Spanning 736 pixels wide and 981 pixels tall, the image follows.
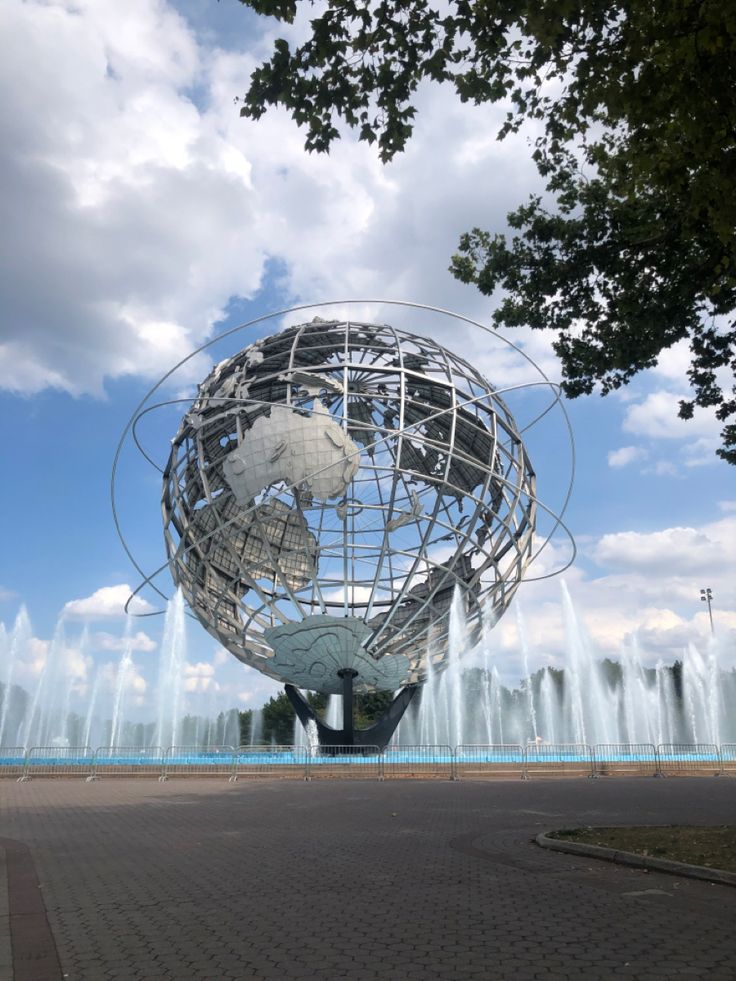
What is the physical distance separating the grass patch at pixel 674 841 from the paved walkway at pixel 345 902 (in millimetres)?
563

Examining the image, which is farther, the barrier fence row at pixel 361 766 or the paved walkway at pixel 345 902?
the barrier fence row at pixel 361 766

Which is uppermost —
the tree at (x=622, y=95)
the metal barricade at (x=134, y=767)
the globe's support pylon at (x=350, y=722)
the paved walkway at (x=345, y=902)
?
the tree at (x=622, y=95)

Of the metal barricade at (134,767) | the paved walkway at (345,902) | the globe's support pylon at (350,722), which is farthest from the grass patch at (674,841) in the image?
the globe's support pylon at (350,722)

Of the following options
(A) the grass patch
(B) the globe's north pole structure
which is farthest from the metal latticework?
(A) the grass patch

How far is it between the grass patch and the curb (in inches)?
5.7

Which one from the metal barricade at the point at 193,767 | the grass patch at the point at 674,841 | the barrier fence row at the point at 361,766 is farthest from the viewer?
the metal barricade at the point at 193,767

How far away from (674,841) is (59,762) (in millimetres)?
21767

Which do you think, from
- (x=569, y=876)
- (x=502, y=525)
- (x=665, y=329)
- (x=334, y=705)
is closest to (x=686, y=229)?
(x=665, y=329)

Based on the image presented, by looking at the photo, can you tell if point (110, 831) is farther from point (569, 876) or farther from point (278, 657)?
point (278, 657)

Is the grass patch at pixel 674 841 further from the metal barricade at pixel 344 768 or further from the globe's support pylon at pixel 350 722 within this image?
the globe's support pylon at pixel 350 722

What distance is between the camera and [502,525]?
2766cm

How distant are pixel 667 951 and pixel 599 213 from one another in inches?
393

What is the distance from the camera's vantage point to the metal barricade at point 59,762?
2138 cm

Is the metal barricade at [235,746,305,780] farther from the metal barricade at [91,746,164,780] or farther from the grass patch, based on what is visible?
the grass patch
